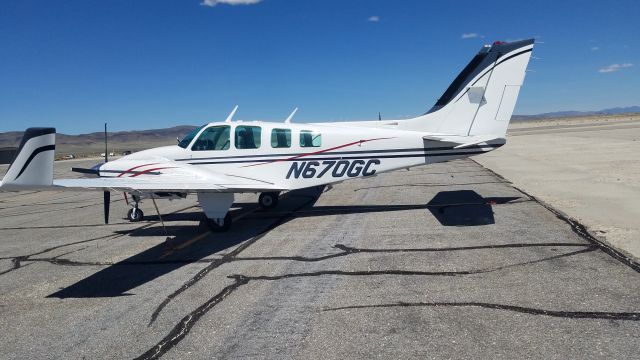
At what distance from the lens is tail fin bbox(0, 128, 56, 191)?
5973 millimetres

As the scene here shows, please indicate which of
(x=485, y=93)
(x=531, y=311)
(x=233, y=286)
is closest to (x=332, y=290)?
(x=233, y=286)

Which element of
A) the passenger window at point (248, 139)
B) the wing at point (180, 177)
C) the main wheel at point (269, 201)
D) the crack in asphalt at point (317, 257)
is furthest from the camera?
the main wheel at point (269, 201)

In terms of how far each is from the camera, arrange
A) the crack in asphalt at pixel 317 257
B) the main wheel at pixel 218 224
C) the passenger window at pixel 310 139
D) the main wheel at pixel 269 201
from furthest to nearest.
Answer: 1. the main wheel at pixel 269 201
2. the passenger window at pixel 310 139
3. the main wheel at pixel 218 224
4. the crack in asphalt at pixel 317 257

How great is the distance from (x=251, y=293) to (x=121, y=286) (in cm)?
237

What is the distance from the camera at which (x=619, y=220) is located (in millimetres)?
8719

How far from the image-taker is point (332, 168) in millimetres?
11352

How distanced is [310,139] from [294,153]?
0.57 metres

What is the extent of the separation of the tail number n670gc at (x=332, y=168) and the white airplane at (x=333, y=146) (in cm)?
3

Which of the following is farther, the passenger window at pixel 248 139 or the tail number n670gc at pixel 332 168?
the passenger window at pixel 248 139

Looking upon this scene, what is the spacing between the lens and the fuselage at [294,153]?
11102mm

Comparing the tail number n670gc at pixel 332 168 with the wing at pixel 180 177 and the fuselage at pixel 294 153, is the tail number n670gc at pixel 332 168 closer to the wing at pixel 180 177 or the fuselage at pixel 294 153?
the fuselage at pixel 294 153

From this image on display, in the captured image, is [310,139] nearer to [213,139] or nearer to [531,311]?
[213,139]

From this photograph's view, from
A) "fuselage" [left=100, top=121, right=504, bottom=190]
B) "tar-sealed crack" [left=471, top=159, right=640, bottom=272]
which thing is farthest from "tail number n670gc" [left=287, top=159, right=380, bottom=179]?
"tar-sealed crack" [left=471, top=159, right=640, bottom=272]

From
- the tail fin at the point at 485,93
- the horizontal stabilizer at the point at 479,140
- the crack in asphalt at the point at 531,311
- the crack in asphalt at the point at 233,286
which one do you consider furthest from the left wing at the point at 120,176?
the tail fin at the point at 485,93
